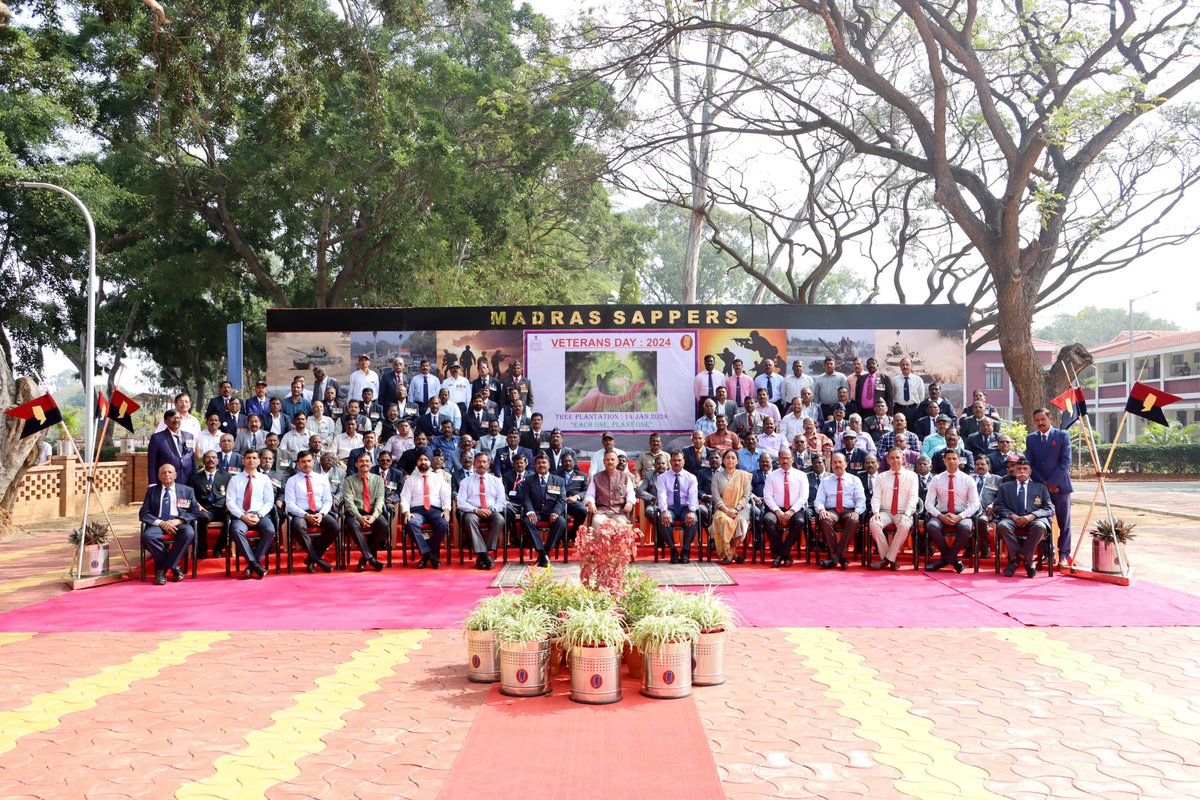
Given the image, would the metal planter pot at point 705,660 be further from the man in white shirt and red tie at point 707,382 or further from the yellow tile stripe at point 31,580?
the man in white shirt and red tie at point 707,382

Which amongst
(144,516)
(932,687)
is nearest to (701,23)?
(144,516)

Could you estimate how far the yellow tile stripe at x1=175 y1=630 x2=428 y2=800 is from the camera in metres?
4.27

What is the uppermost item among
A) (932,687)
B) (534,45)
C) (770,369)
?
(534,45)

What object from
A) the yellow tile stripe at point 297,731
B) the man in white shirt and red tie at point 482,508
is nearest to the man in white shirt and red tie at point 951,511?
the man in white shirt and red tie at point 482,508

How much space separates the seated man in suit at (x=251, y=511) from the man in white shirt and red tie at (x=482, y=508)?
2161mm

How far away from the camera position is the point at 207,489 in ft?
35.4

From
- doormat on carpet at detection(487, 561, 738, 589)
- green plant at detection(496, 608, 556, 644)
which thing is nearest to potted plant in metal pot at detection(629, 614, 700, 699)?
green plant at detection(496, 608, 556, 644)

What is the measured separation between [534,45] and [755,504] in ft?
46.8

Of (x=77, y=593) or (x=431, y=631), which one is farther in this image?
(x=77, y=593)

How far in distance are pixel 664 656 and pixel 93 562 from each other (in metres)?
7.15

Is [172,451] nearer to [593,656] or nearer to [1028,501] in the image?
[593,656]

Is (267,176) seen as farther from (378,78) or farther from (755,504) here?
(755,504)

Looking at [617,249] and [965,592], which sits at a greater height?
[617,249]

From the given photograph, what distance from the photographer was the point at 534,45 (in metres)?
21.4
